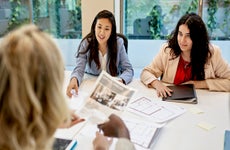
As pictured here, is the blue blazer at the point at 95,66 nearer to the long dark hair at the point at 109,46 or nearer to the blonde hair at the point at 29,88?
the long dark hair at the point at 109,46

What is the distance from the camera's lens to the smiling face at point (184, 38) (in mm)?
1956

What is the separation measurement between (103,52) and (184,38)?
25.5 inches

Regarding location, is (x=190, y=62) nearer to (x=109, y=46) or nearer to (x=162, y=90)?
(x=162, y=90)

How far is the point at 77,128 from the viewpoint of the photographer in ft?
4.73

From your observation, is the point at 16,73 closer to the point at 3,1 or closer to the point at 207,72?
the point at 207,72

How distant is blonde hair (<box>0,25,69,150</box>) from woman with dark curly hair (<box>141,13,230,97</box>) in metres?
1.29

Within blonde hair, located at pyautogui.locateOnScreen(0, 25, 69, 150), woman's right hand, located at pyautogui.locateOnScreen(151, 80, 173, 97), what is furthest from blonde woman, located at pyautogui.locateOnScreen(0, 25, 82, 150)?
woman's right hand, located at pyautogui.locateOnScreen(151, 80, 173, 97)

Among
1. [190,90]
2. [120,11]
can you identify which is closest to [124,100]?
[190,90]

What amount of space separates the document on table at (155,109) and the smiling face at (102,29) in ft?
2.08

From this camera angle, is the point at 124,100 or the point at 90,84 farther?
the point at 90,84

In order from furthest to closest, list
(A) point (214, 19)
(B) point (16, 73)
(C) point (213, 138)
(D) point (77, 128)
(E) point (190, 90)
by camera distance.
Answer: (A) point (214, 19) → (E) point (190, 90) → (D) point (77, 128) → (C) point (213, 138) → (B) point (16, 73)

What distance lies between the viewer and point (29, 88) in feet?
1.91

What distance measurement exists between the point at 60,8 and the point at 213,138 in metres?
3.29

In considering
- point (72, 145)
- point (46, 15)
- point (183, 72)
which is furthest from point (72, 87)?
point (46, 15)
